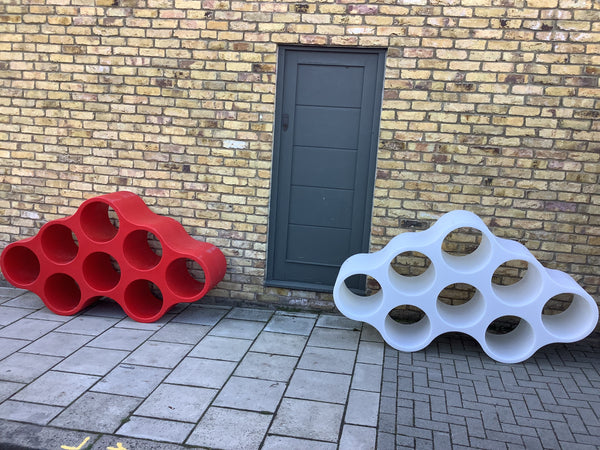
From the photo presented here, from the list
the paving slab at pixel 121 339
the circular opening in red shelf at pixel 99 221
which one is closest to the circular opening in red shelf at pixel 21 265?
the circular opening in red shelf at pixel 99 221

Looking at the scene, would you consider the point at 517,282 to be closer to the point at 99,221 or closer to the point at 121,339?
the point at 121,339

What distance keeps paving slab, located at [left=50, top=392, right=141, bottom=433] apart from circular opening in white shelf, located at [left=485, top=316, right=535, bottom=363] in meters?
2.80

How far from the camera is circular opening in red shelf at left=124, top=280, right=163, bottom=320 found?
4.89 m

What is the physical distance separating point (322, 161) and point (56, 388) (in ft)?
9.59

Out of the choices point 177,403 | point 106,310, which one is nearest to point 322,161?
point 106,310

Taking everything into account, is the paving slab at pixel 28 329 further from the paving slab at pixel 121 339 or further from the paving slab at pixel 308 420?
the paving slab at pixel 308 420

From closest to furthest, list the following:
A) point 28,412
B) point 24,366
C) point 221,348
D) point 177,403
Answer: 1. point 28,412
2. point 177,403
3. point 24,366
4. point 221,348

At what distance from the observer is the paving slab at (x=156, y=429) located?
308 cm

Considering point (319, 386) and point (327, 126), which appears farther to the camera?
point (327, 126)

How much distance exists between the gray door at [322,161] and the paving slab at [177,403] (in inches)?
71.4

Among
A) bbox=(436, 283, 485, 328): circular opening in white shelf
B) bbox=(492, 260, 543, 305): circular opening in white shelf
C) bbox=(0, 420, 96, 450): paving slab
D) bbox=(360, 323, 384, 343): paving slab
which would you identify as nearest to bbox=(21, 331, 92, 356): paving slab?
bbox=(0, 420, 96, 450): paving slab

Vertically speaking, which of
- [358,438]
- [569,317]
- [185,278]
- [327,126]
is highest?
[327,126]

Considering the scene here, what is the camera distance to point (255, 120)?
16.5 ft

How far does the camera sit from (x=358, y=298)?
4820mm
